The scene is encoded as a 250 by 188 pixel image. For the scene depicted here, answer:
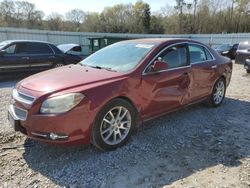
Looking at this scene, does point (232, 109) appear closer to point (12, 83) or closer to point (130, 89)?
point (130, 89)

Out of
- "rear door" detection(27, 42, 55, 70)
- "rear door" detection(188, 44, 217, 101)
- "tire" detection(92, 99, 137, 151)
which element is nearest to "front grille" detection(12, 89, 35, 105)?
"tire" detection(92, 99, 137, 151)

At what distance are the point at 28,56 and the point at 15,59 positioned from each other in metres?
0.48

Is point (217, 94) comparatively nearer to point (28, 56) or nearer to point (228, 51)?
point (28, 56)

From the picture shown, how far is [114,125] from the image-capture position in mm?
3916

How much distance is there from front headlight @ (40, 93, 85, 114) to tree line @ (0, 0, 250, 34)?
45282 mm

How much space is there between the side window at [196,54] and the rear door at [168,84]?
0.67 feet

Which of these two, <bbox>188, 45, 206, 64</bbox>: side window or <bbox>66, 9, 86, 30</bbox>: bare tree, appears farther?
<bbox>66, 9, 86, 30</bbox>: bare tree

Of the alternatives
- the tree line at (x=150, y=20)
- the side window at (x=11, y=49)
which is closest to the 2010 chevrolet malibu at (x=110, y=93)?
the side window at (x=11, y=49)

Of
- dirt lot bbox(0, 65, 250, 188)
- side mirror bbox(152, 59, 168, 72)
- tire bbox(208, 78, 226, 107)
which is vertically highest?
side mirror bbox(152, 59, 168, 72)

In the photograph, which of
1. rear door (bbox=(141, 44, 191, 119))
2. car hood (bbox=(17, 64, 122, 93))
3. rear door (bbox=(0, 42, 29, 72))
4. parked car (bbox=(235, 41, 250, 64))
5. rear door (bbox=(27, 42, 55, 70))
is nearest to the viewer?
car hood (bbox=(17, 64, 122, 93))

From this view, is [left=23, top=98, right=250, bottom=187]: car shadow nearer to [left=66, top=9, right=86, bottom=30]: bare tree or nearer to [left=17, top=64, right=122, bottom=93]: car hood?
[left=17, top=64, right=122, bottom=93]: car hood

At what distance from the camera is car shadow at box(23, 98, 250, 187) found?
129 inches

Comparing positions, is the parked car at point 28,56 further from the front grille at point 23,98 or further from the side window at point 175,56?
the side window at point 175,56

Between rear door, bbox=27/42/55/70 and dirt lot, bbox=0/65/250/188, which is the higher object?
rear door, bbox=27/42/55/70
